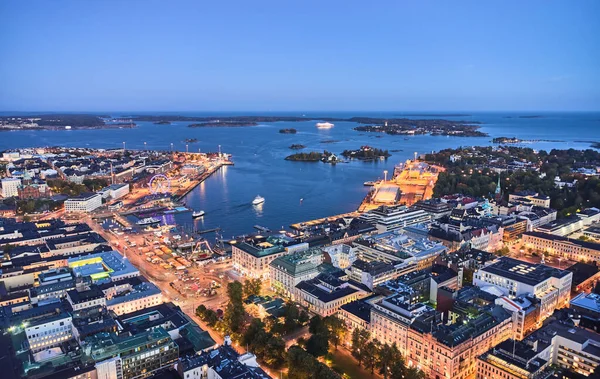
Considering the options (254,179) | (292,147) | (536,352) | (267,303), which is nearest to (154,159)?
(254,179)

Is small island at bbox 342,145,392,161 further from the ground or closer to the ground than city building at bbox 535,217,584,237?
further from the ground

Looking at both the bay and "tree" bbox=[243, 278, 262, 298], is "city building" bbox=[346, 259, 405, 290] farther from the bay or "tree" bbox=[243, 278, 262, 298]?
the bay

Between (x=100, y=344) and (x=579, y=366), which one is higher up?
(x=100, y=344)

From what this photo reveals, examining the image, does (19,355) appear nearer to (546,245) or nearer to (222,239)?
(222,239)

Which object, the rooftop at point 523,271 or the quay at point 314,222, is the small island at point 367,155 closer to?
the quay at point 314,222

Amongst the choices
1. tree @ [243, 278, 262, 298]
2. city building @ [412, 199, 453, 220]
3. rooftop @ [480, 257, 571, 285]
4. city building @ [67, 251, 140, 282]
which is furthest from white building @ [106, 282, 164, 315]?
city building @ [412, 199, 453, 220]

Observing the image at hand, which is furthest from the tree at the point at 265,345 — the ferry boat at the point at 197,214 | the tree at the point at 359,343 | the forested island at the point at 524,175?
the forested island at the point at 524,175

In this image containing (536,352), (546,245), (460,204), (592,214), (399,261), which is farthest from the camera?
(460,204)
